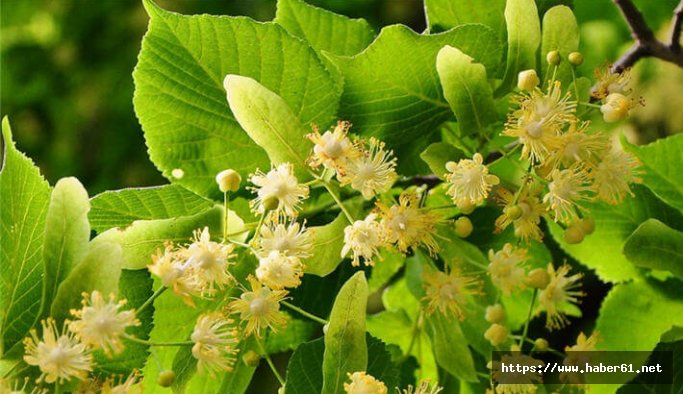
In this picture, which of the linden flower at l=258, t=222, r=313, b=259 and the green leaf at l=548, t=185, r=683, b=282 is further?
the green leaf at l=548, t=185, r=683, b=282

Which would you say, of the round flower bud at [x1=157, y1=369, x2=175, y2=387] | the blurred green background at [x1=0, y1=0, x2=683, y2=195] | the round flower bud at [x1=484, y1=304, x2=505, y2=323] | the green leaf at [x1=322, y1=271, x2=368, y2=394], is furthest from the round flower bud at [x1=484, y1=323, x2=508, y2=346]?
the blurred green background at [x1=0, y1=0, x2=683, y2=195]

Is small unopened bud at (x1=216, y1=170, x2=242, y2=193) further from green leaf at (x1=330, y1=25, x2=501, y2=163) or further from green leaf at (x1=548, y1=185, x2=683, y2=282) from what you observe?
green leaf at (x1=548, y1=185, x2=683, y2=282)

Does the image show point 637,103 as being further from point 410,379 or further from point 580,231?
point 410,379

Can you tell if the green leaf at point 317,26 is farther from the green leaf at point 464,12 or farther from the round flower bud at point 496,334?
the round flower bud at point 496,334

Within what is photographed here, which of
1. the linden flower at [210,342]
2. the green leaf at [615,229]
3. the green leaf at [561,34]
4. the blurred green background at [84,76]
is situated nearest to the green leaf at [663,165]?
the green leaf at [615,229]

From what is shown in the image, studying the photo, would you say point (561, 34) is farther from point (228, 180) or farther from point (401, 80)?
point (228, 180)

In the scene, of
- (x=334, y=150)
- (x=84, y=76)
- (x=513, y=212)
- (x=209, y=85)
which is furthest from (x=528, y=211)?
→ (x=84, y=76)
